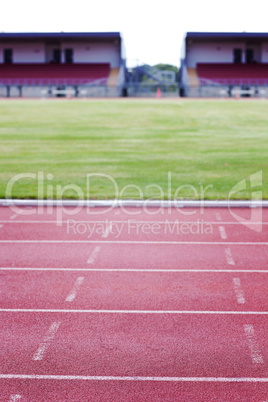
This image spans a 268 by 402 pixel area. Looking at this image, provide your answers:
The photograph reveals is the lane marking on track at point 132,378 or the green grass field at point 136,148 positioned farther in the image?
the green grass field at point 136,148

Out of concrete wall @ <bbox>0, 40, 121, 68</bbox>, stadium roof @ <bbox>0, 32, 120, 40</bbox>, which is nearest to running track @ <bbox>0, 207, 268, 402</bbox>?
stadium roof @ <bbox>0, 32, 120, 40</bbox>

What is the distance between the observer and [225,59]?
5612 cm

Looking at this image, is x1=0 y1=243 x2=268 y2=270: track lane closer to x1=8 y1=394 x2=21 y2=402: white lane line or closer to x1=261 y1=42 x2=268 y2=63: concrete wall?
x1=8 y1=394 x2=21 y2=402: white lane line

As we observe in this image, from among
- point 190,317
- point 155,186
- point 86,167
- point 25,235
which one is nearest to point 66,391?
point 190,317

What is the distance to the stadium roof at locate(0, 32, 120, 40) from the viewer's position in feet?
177

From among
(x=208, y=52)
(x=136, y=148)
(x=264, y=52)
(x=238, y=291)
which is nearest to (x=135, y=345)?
(x=238, y=291)

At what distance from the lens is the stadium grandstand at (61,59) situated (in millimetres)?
51000

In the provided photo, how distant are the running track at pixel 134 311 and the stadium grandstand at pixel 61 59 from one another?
134 ft

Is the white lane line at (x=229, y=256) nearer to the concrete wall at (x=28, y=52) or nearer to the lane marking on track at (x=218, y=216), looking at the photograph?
the lane marking on track at (x=218, y=216)

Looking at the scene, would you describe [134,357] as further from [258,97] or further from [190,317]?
[258,97]

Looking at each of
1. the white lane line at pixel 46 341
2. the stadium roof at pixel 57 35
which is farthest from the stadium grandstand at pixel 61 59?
the white lane line at pixel 46 341

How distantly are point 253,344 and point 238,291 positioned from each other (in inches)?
60.9

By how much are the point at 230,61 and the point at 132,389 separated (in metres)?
55.2

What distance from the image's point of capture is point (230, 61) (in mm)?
56125
